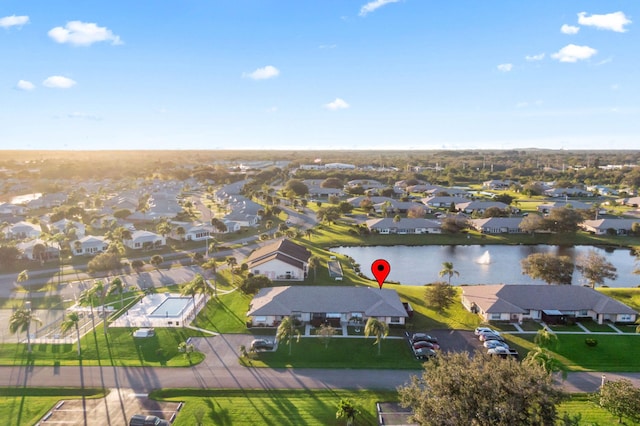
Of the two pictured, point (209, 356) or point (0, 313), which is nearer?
point (209, 356)

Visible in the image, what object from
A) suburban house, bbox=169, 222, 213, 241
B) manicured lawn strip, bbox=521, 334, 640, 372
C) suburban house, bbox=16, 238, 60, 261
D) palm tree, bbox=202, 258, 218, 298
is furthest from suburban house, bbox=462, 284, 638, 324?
suburban house, bbox=16, 238, 60, 261

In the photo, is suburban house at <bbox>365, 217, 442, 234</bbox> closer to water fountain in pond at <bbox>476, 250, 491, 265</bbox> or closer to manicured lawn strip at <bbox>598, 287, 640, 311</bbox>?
water fountain in pond at <bbox>476, 250, 491, 265</bbox>

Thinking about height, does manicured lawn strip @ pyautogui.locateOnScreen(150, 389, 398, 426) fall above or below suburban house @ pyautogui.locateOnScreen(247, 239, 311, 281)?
below

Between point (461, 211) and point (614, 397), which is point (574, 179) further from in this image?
point (614, 397)

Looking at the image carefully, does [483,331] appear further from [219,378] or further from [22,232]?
[22,232]

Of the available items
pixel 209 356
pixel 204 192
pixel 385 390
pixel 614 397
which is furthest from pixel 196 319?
pixel 204 192

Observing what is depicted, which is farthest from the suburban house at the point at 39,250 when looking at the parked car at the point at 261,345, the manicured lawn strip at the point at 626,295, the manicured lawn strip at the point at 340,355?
the manicured lawn strip at the point at 626,295

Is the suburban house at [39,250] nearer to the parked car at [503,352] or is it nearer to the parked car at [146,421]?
the parked car at [146,421]
